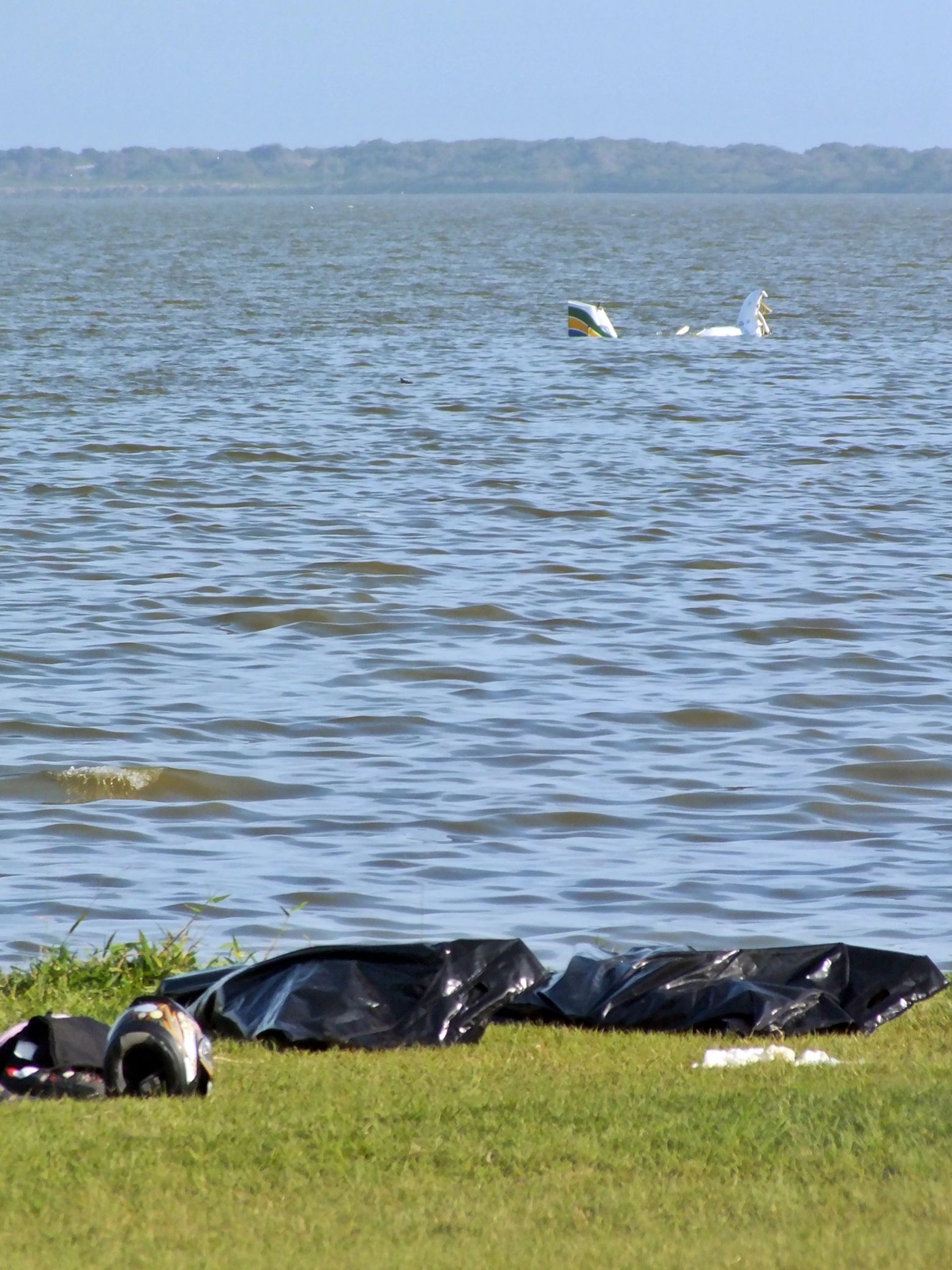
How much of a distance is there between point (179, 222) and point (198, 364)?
82.3 metres

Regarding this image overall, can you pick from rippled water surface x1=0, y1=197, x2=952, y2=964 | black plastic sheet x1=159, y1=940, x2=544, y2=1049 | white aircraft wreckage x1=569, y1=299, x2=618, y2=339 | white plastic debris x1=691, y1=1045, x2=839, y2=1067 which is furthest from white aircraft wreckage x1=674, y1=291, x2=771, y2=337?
white plastic debris x1=691, y1=1045, x2=839, y2=1067

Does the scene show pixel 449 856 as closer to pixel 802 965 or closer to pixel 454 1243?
pixel 802 965

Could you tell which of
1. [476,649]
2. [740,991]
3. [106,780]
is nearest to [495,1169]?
[740,991]

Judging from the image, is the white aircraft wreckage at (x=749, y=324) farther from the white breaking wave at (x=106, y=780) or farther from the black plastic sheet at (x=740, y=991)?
the black plastic sheet at (x=740, y=991)

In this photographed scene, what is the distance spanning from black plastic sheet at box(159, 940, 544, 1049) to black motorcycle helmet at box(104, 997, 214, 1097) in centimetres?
75

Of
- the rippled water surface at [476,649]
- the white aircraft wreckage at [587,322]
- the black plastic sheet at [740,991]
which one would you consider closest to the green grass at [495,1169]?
the black plastic sheet at [740,991]

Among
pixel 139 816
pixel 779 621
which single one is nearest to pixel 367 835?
pixel 139 816

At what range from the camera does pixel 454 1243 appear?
3.88 metres

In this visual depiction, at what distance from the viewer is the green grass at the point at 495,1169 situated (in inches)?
151

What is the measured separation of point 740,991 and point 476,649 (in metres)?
6.27

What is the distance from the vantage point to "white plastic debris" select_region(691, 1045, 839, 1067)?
5516 mm

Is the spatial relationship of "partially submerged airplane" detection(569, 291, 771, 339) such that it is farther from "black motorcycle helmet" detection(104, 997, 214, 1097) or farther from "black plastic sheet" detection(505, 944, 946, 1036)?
"black motorcycle helmet" detection(104, 997, 214, 1097)

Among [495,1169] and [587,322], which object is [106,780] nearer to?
[495,1169]

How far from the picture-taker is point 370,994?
6.02m
